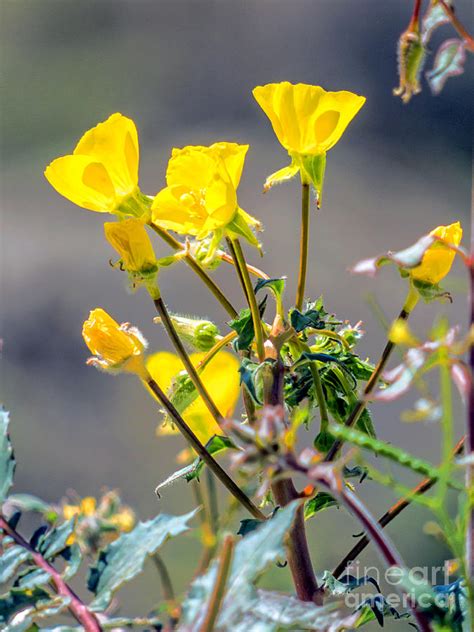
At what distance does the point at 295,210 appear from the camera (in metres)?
2.98

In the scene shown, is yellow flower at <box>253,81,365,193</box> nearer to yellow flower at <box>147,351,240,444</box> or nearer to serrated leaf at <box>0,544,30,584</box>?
yellow flower at <box>147,351,240,444</box>

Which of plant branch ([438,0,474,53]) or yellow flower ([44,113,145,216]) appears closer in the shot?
plant branch ([438,0,474,53])

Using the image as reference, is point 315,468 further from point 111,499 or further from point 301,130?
point 111,499

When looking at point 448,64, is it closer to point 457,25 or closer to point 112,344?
point 457,25

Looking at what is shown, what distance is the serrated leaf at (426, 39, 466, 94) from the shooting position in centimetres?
26

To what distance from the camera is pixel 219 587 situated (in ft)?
0.65

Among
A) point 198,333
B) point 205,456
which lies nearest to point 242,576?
point 205,456

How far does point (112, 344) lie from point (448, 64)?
199mm

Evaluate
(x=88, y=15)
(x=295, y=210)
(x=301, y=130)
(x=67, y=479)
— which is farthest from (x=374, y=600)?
(x=88, y=15)

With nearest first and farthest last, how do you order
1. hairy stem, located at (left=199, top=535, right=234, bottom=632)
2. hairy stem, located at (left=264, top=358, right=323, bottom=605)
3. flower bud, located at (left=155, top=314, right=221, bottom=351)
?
1. hairy stem, located at (left=199, top=535, right=234, bottom=632)
2. hairy stem, located at (left=264, top=358, right=323, bottom=605)
3. flower bud, located at (left=155, top=314, right=221, bottom=351)

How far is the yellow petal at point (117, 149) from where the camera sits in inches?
15.8

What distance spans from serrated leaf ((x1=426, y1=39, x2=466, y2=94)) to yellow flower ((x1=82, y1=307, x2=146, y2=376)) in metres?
0.19

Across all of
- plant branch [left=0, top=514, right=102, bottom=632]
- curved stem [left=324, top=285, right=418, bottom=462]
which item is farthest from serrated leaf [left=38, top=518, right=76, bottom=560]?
curved stem [left=324, top=285, right=418, bottom=462]

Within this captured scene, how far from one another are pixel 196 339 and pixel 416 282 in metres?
0.12
